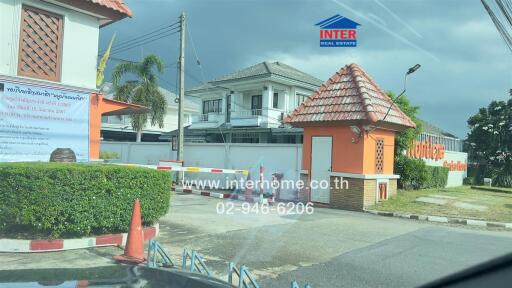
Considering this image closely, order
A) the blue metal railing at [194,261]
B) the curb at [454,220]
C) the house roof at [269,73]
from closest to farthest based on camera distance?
the blue metal railing at [194,261]
the curb at [454,220]
the house roof at [269,73]

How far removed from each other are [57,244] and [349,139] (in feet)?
31.8

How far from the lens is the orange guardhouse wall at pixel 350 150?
14406 mm

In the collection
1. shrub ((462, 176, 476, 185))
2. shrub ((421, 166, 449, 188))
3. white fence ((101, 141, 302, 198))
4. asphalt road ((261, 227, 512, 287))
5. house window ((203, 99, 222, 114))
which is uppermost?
house window ((203, 99, 222, 114))

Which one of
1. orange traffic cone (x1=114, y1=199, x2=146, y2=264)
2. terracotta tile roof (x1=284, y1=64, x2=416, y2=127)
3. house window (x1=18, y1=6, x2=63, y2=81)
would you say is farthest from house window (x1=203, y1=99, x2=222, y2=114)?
orange traffic cone (x1=114, y1=199, x2=146, y2=264)

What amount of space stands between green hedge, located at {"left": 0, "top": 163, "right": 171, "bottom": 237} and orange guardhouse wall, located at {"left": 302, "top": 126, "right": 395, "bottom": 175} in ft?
25.9

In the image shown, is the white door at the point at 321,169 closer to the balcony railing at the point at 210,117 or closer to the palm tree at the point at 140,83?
the palm tree at the point at 140,83

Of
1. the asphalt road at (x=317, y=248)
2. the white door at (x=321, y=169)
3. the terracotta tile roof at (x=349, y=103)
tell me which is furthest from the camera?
the white door at (x=321, y=169)

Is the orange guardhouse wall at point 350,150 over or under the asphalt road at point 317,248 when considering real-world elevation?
over

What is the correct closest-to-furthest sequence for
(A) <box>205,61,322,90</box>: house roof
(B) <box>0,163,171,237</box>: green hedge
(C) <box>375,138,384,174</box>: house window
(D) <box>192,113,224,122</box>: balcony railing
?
(B) <box>0,163,171,237</box>: green hedge < (C) <box>375,138,384,174</box>: house window < (A) <box>205,61,322,90</box>: house roof < (D) <box>192,113,224,122</box>: balcony railing

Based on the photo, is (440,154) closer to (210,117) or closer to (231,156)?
(231,156)

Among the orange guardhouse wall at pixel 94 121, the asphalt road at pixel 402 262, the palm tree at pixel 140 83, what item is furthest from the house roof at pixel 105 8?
the palm tree at pixel 140 83

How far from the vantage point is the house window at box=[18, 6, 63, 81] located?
35.1 ft

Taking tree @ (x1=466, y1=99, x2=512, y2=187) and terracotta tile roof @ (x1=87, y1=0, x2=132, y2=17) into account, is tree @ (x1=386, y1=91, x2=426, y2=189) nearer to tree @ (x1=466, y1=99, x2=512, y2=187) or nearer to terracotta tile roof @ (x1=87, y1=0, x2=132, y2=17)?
terracotta tile roof @ (x1=87, y1=0, x2=132, y2=17)

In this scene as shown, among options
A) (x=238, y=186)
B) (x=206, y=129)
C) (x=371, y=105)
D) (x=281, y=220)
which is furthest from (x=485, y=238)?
(x=206, y=129)
